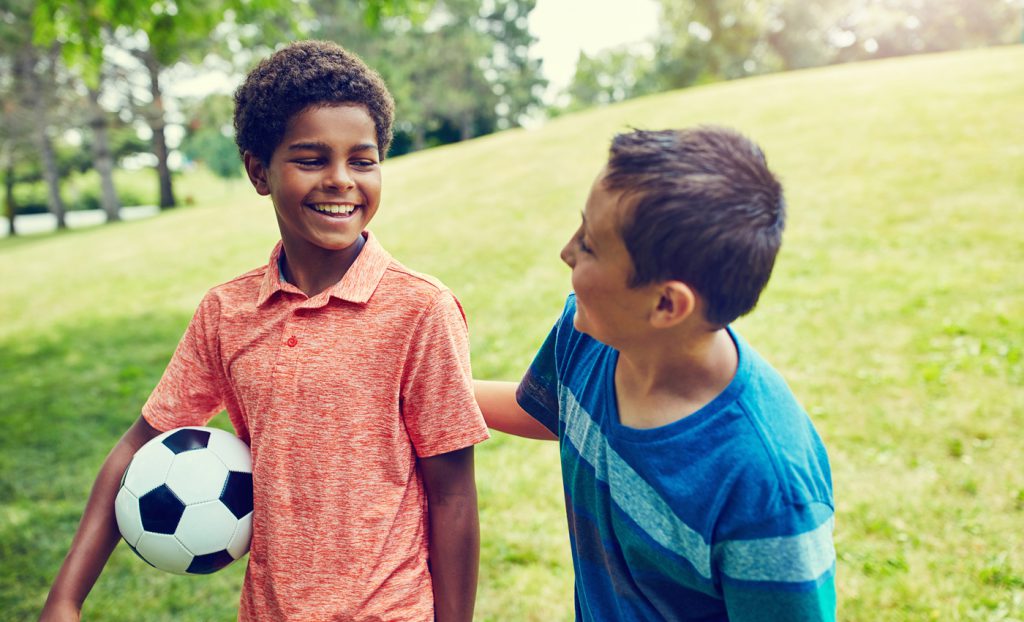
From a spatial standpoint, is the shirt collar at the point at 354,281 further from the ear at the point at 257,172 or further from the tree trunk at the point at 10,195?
the tree trunk at the point at 10,195

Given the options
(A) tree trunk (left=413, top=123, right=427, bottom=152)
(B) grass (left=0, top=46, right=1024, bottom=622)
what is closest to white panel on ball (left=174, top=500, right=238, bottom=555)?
(B) grass (left=0, top=46, right=1024, bottom=622)

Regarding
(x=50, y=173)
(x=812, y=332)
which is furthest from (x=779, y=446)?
(x=50, y=173)

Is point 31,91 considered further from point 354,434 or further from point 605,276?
point 605,276

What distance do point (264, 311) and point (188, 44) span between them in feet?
69.0

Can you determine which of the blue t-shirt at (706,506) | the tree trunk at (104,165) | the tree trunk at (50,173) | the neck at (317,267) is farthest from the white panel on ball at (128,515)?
the tree trunk at (50,173)

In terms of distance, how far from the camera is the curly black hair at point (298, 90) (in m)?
1.58

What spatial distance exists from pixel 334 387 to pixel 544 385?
457mm

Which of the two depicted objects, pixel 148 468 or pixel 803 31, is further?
pixel 803 31

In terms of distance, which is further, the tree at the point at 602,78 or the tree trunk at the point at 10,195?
the tree at the point at 602,78

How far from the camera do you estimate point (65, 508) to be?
402 cm

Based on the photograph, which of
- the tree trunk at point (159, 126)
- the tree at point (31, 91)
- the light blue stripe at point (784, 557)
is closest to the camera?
the light blue stripe at point (784, 557)

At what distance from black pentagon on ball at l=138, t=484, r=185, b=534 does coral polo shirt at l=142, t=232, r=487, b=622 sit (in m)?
0.31

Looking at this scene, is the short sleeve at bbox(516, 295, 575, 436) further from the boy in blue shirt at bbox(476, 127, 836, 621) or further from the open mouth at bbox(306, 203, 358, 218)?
the open mouth at bbox(306, 203, 358, 218)

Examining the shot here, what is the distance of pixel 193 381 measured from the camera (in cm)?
172
